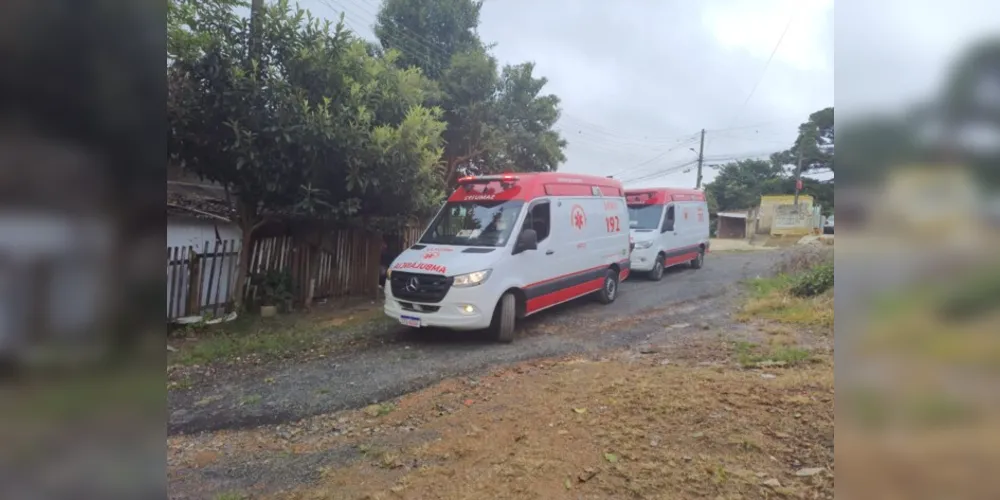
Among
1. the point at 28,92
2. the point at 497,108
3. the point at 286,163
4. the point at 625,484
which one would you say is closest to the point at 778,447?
the point at 625,484

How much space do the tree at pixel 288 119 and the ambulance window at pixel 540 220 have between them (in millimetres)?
2246

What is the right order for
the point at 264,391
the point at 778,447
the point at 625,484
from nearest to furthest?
the point at 625,484, the point at 778,447, the point at 264,391

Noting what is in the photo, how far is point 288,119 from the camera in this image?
6.85 meters

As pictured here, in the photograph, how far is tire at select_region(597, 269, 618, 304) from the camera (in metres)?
8.71

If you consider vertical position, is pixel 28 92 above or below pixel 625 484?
above

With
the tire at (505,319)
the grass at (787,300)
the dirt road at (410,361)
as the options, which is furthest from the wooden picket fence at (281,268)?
the grass at (787,300)

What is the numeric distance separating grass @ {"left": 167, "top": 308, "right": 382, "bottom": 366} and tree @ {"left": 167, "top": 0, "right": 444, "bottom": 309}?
771 millimetres

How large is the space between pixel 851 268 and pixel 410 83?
27.4 ft

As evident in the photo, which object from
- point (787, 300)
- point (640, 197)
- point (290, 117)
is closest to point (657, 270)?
point (640, 197)

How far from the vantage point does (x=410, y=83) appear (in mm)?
8680

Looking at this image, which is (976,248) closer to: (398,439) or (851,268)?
(851,268)

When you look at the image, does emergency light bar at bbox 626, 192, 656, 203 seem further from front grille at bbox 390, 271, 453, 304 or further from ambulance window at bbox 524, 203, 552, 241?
front grille at bbox 390, 271, 453, 304

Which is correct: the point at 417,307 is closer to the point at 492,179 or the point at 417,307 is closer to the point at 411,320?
the point at 411,320

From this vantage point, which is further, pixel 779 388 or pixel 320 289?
pixel 320 289
